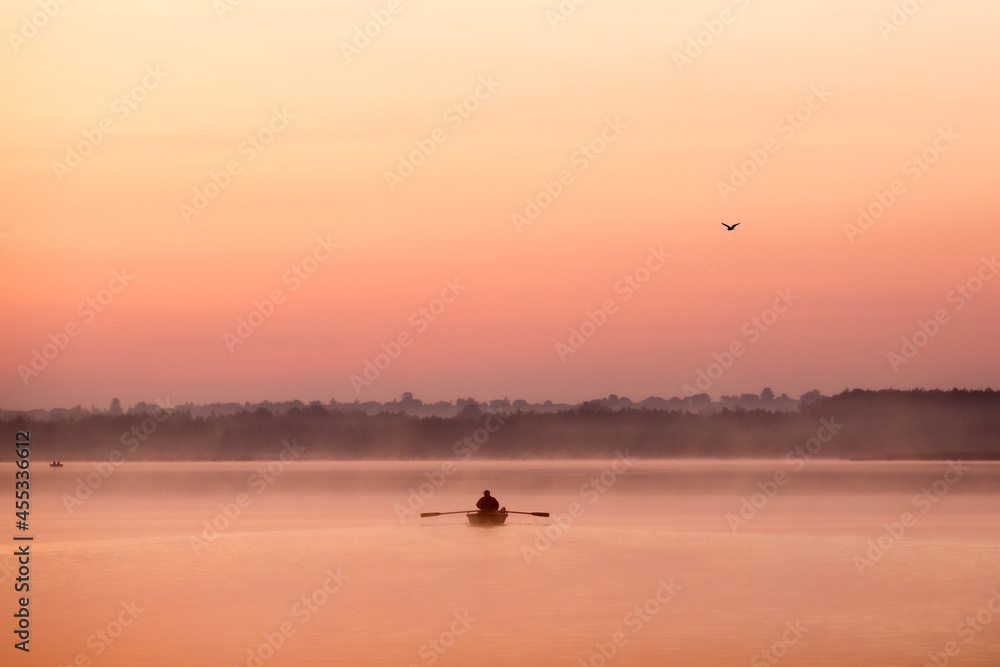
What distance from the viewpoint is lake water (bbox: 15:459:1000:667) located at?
26594 mm

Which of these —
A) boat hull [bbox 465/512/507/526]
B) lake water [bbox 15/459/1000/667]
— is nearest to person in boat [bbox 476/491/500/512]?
boat hull [bbox 465/512/507/526]

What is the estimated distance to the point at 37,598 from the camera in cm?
3353

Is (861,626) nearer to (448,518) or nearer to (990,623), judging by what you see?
(990,623)

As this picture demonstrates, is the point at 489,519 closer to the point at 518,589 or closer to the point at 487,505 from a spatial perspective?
the point at 487,505

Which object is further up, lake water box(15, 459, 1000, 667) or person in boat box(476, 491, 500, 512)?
person in boat box(476, 491, 500, 512)

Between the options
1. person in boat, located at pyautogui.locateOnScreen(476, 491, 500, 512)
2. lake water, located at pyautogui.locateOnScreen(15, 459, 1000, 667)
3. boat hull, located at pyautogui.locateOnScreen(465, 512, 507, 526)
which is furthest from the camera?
person in boat, located at pyautogui.locateOnScreen(476, 491, 500, 512)

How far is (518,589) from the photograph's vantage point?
3547 centimetres

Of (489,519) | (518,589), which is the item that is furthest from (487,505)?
(518,589)

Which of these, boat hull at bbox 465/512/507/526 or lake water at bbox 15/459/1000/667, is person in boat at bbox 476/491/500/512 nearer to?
boat hull at bbox 465/512/507/526

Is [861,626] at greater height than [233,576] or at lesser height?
lesser

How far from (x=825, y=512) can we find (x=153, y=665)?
48.6 meters

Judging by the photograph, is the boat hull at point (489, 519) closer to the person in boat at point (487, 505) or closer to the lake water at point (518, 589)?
the person in boat at point (487, 505)

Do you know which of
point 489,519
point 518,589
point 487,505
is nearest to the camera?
point 518,589

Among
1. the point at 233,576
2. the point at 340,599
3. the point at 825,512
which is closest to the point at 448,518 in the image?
the point at 825,512
